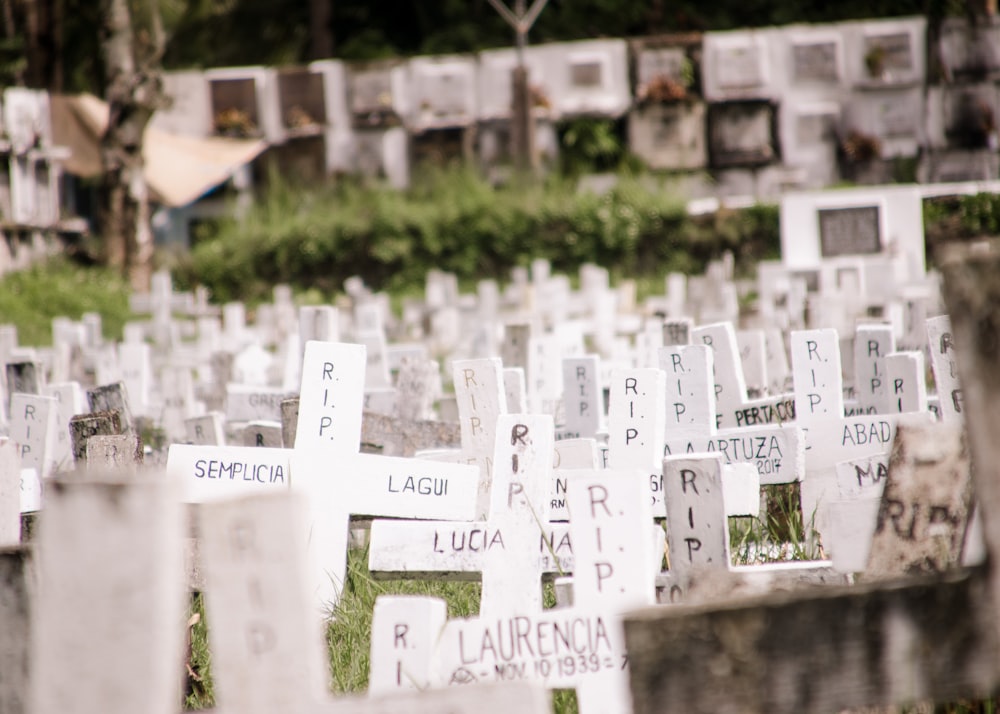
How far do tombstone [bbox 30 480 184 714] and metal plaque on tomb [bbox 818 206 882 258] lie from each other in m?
14.3

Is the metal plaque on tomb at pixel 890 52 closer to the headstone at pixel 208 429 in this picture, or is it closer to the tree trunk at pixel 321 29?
the tree trunk at pixel 321 29

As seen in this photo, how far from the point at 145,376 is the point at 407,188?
16.5m

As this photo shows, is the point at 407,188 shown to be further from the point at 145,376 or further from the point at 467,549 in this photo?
the point at 467,549

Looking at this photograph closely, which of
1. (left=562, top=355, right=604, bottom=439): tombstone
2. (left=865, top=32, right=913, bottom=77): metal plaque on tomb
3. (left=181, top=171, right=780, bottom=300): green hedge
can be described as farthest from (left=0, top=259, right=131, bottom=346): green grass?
(left=865, top=32, right=913, bottom=77): metal plaque on tomb

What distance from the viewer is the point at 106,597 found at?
167 cm

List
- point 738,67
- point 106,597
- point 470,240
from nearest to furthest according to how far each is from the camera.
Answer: point 106,597
point 470,240
point 738,67

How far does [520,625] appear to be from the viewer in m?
2.49

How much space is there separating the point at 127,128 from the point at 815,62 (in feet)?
40.5

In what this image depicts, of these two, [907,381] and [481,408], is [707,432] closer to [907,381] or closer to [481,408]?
[481,408]

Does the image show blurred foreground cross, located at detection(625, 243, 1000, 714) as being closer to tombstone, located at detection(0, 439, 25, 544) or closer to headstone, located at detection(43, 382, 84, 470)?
tombstone, located at detection(0, 439, 25, 544)

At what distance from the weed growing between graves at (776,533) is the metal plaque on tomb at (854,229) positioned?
37.6 feet

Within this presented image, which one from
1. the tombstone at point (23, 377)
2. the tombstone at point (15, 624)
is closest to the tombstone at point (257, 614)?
the tombstone at point (15, 624)

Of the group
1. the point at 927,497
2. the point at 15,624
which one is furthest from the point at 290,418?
the point at 927,497

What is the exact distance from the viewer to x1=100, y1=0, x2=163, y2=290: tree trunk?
54.9 ft
